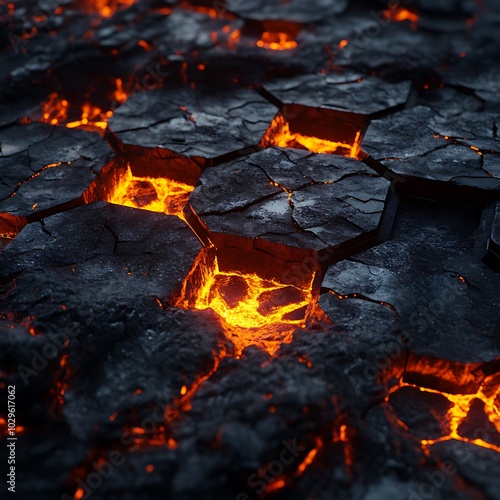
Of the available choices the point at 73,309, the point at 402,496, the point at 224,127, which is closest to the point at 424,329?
the point at 402,496

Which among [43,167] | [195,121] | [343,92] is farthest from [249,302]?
[343,92]

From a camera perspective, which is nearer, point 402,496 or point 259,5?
point 402,496

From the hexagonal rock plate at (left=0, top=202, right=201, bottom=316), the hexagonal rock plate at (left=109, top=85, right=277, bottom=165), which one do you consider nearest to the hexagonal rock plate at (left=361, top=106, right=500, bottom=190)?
the hexagonal rock plate at (left=109, top=85, right=277, bottom=165)

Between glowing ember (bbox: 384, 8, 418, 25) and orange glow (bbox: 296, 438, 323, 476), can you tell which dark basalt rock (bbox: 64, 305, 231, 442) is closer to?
orange glow (bbox: 296, 438, 323, 476)

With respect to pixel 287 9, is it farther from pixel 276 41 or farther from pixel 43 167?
pixel 43 167

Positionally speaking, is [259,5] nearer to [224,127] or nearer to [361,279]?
[224,127]

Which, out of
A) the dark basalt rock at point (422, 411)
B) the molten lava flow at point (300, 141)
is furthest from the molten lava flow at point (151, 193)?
the dark basalt rock at point (422, 411)

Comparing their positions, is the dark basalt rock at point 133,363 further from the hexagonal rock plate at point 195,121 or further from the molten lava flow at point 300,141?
the molten lava flow at point 300,141
